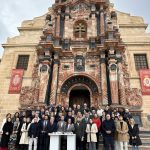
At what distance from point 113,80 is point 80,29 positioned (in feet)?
19.9

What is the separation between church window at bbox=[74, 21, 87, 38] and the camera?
59.3 ft

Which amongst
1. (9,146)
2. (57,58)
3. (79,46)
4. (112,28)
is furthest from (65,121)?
(112,28)

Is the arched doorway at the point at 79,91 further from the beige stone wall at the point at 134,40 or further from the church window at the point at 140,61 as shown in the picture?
the church window at the point at 140,61

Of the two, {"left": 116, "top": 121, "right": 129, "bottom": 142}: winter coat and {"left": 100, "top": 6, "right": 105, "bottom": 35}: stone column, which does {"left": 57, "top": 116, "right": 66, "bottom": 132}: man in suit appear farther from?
{"left": 100, "top": 6, "right": 105, "bottom": 35}: stone column

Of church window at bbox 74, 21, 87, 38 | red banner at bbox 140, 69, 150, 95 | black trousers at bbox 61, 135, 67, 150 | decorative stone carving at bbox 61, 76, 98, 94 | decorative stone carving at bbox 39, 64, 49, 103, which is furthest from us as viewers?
church window at bbox 74, 21, 87, 38

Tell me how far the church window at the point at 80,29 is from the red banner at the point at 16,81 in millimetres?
5745

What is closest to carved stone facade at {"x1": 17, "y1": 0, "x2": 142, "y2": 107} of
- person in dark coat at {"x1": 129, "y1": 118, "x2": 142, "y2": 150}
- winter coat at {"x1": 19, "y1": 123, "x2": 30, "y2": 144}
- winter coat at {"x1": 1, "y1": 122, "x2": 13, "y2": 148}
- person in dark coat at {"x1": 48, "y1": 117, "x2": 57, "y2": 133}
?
person in dark coat at {"x1": 129, "y1": 118, "x2": 142, "y2": 150}

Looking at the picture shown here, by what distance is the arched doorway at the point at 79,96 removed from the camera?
15898 millimetres

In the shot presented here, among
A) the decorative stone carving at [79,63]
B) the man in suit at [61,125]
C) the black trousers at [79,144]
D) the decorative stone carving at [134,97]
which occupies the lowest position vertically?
the black trousers at [79,144]

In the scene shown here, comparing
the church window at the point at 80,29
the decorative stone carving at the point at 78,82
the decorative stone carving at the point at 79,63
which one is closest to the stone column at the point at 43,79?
the decorative stone carving at the point at 78,82

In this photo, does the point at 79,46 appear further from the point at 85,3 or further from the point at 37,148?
the point at 37,148

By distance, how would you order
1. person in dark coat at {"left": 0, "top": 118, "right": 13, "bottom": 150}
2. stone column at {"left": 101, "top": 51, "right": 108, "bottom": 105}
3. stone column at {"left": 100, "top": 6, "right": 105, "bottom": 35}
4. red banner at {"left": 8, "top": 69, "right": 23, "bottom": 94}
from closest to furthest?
person in dark coat at {"left": 0, "top": 118, "right": 13, "bottom": 150}
stone column at {"left": 101, "top": 51, "right": 108, "bottom": 105}
red banner at {"left": 8, "top": 69, "right": 23, "bottom": 94}
stone column at {"left": 100, "top": 6, "right": 105, "bottom": 35}

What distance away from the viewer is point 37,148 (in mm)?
8602

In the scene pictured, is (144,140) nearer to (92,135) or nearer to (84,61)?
(92,135)
